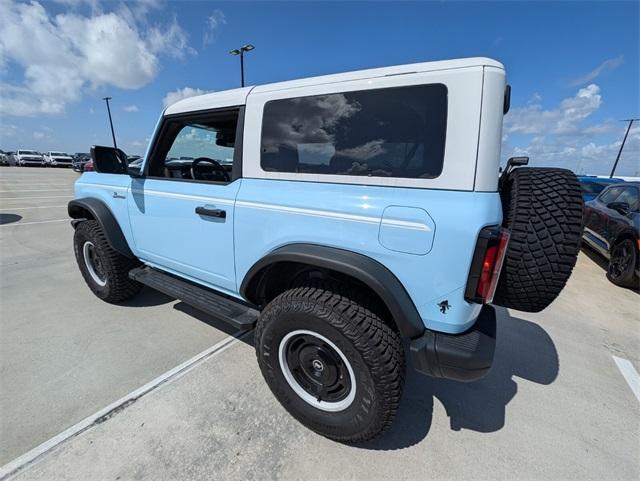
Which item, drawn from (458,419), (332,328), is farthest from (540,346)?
(332,328)

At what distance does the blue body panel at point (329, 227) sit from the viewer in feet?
4.61

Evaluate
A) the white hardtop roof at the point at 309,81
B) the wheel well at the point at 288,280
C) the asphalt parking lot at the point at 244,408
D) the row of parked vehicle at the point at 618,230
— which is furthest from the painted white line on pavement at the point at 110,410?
the row of parked vehicle at the point at 618,230

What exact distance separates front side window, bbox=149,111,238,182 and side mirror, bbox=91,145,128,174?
0.36 meters

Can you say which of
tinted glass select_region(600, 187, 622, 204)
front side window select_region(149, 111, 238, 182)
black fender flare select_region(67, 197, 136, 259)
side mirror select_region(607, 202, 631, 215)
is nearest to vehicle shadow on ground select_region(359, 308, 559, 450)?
front side window select_region(149, 111, 238, 182)

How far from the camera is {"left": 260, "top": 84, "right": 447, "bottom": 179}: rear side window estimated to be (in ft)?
4.83

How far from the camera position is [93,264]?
346 centimetres

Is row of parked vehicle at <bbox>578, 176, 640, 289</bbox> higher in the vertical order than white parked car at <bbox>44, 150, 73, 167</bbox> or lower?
lower

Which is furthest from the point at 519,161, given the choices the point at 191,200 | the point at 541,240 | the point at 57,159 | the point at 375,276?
the point at 57,159

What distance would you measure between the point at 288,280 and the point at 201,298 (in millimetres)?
771

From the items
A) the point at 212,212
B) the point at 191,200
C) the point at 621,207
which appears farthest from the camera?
the point at 621,207

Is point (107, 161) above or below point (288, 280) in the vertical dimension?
above

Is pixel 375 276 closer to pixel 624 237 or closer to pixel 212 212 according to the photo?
pixel 212 212

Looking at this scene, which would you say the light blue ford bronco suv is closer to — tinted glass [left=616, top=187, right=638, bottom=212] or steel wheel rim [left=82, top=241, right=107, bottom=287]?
steel wheel rim [left=82, top=241, right=107, bottom=287]

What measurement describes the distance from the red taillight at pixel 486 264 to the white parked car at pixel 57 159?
43.7 metres
